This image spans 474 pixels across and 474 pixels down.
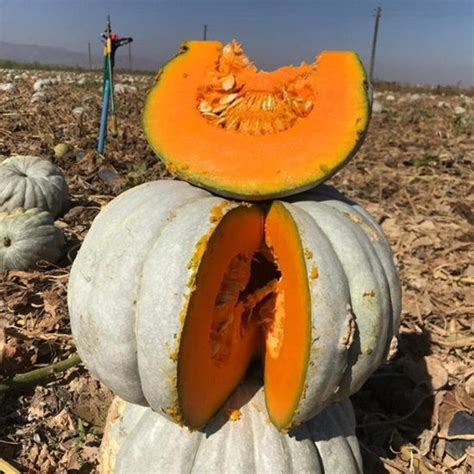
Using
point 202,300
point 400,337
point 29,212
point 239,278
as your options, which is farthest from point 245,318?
point 29,212

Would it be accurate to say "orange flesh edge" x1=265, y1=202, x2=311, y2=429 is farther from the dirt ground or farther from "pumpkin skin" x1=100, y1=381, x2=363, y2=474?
the dirt ground

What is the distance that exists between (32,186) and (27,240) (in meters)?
1.01

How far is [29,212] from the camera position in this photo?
4.57 meters

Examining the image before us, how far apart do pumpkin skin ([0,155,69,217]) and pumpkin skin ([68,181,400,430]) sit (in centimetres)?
331

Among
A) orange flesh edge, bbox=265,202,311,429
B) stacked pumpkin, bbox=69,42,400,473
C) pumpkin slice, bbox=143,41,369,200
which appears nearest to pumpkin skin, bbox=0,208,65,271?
stacked pumpkin, bbox=69,42,400,473

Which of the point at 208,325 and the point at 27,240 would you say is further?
A: the point at 27,240

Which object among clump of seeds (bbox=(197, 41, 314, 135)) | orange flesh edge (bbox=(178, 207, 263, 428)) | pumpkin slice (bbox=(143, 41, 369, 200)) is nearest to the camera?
orange flesh edge (bbox=(178, 207, 263, 428))

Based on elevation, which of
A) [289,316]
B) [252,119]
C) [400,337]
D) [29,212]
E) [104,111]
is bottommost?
[400,337]

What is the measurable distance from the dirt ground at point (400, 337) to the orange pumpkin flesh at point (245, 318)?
100cm

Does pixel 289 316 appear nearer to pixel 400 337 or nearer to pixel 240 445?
pixel 240 445

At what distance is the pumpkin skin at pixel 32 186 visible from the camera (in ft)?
16.7

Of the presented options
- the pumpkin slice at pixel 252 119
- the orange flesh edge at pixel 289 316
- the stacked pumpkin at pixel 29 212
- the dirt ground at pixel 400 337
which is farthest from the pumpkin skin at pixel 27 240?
the orange flesh edge at pixel 289 316

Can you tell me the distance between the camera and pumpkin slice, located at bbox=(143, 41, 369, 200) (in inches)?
72.2

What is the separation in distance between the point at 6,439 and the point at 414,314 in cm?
264
